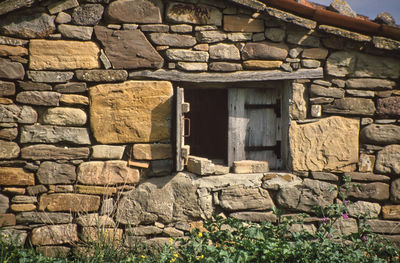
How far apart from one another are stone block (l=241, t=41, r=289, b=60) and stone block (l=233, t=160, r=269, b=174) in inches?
46.9

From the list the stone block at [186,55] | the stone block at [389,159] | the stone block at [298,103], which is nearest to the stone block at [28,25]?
the stone block at [186,55]

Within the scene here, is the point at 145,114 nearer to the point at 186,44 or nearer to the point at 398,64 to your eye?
the point at 186,44

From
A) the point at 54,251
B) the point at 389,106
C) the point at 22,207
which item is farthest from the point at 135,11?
the point at 389,106

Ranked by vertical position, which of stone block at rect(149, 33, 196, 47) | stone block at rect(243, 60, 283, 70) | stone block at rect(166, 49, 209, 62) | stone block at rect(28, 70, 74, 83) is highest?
stone block at rect(149, 33, 196, 47)

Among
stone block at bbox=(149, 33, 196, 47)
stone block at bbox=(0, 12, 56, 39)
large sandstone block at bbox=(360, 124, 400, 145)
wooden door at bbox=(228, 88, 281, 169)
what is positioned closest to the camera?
stone block at bbox=(0, 12, 56, 39)

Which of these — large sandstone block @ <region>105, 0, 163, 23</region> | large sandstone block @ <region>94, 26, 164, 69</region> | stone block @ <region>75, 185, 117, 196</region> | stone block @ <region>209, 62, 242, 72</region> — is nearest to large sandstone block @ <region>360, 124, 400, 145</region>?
stone block @ <region>209, 62, 242, 72</region>

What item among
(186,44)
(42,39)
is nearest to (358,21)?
(186,44)

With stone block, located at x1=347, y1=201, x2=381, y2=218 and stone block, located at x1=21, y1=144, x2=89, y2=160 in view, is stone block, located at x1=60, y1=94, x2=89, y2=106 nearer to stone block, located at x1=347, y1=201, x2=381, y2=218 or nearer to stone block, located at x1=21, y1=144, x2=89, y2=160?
stone block, located at x1=21, y1=144, x2=89, y2=160

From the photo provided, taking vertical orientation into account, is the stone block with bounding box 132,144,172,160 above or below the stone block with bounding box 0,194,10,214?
above

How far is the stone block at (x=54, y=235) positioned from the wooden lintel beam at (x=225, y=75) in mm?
Answer: 1766

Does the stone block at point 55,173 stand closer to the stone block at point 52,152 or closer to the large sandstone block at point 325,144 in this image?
the stone block at point 52,152

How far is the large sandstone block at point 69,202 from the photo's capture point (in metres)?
3.47

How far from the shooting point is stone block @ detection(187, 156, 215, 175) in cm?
355

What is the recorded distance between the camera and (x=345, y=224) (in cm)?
369
